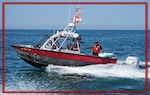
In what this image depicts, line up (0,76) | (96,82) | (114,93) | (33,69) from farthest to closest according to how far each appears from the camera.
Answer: (33,69) < (0,76) < (96,82) < (114,93)

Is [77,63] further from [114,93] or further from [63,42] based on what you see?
[114,93]

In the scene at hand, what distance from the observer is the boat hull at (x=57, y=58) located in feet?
66.5

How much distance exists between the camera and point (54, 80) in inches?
722

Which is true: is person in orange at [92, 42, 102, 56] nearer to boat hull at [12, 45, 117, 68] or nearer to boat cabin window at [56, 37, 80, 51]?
boat hull at [12, 45, 117, 68]

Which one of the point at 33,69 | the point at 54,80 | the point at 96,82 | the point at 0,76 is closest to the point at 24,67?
the point at 33,69

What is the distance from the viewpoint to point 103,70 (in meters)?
20.3

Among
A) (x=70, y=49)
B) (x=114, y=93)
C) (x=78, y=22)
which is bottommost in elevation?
(x=114, y=93)

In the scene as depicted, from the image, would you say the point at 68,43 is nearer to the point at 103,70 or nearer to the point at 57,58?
the point at 57,58

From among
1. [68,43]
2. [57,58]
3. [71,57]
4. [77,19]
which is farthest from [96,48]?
[57,58]

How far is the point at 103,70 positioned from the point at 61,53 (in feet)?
8.79

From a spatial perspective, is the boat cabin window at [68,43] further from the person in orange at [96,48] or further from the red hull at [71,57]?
the person in orange at [96,48]

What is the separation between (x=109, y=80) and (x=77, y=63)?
3.10 m

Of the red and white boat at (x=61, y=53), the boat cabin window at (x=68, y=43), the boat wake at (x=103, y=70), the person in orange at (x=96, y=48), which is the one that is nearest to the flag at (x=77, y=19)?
the red and white boat at (x=61, y=53)

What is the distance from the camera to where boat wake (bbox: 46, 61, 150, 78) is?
19.3 meters
